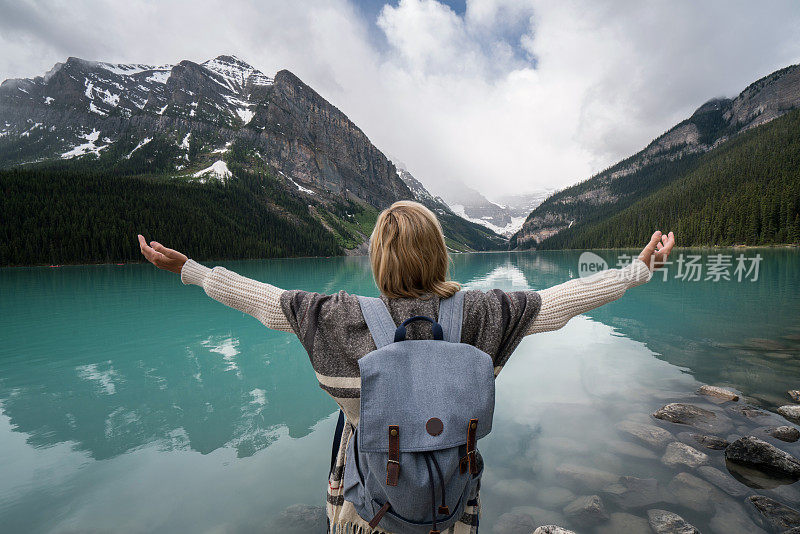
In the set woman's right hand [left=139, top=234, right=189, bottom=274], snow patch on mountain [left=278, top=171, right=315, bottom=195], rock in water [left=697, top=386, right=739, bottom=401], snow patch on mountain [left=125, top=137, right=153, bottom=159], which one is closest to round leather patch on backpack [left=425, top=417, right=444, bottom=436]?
woman's right hand [left=139, top=234, right=189, bottom=274]

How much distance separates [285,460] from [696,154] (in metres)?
242

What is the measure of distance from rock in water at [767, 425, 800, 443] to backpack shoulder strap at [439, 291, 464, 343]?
284 inches

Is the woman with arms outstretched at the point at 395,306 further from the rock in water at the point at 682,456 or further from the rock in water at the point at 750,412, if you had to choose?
the rock in water at the point at 750,412

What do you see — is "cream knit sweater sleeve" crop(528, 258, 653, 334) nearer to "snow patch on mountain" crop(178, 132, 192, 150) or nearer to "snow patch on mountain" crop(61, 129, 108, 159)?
"snow patch on mountain" crop(178, 132, 192, 150)

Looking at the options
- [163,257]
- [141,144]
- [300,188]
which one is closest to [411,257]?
[163,257]

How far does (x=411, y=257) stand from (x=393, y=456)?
2.64ft

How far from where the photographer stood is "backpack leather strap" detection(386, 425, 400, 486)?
4.36ft

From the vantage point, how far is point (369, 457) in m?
1.45

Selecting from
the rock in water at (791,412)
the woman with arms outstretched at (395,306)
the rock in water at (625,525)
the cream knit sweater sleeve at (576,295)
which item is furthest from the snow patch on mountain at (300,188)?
the cream knit sweater sleeve at (576,295)

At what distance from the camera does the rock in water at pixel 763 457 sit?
4633mm

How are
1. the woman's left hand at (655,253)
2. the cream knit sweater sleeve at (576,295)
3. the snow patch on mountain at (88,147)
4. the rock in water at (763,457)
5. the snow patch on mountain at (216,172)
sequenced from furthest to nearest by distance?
the snow patch on mountain at (88,147) < the snow patch on mountain at (216,172) < the rock in water at (763,457) < the woman's left hand at (655,253) < the cream knit sweater sleeve at (576,295)

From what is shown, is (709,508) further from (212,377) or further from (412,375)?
(212,377)

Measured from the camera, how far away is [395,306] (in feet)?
5.23

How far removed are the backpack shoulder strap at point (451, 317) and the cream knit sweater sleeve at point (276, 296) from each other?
433mm
